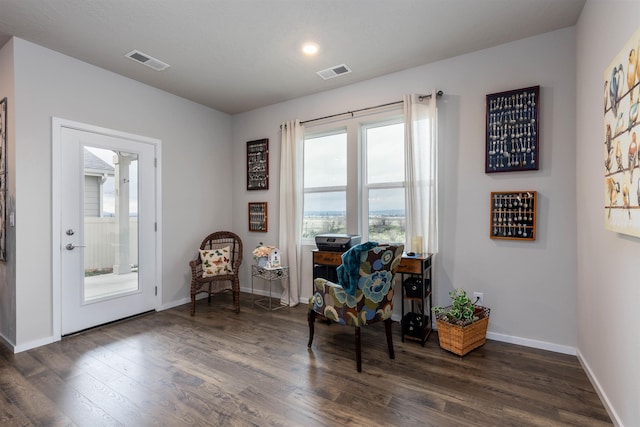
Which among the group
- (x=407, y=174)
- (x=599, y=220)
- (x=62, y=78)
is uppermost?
(x=62, y=78)

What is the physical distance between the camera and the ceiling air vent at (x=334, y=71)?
10.7 ft

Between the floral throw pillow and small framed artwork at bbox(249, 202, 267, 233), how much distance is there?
0.66 metres

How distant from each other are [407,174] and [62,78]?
3561mm

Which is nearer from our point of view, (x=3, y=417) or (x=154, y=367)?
(x=3, y=417)

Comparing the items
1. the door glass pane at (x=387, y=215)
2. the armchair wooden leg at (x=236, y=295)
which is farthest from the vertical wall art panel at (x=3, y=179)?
the door glass pane at (x=387, y=215)

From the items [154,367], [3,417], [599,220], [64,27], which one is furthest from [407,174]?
[3,417]

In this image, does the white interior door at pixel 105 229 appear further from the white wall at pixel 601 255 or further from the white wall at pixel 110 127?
the white wall at pixel 601 255

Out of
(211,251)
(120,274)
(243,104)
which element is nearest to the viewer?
(120,274)

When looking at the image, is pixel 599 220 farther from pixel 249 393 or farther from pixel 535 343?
pixel 249 393

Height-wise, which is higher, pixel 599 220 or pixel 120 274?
pixel 599 220

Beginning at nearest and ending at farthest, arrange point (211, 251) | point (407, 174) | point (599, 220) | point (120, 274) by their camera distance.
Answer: point (599, 220) → point (407, 174) → point (120, 274) → point (211, 251)

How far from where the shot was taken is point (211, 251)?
3.94 meters

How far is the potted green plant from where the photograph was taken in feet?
8.30

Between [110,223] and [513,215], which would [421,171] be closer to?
[513,215]
